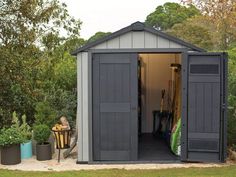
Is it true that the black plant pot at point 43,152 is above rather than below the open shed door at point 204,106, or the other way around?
below

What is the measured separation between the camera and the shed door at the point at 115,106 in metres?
7.91

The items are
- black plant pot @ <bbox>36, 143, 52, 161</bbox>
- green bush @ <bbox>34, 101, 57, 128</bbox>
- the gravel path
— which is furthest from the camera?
green bush @ <bbox>34, 101, 57, 128</bbox>

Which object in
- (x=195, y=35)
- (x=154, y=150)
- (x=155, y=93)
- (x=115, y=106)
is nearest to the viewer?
(x=115, y=106)

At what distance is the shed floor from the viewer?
8.27 m

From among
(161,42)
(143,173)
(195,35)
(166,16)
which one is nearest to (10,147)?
(143,173)

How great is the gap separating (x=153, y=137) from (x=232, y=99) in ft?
8.23

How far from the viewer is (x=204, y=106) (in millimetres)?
7863

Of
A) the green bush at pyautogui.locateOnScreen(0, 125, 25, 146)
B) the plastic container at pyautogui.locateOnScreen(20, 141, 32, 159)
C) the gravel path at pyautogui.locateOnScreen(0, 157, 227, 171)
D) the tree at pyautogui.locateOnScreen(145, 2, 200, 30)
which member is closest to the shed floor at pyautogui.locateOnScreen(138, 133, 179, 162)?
the gravel path at pyautogui.locateOnScreen(0, 157, 227, 171)

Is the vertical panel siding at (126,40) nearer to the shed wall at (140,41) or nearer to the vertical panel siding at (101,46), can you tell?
the shed wall at (140,41)

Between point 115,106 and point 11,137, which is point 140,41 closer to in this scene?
point 115,106

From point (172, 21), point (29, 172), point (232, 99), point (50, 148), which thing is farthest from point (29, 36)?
point (172, 21)

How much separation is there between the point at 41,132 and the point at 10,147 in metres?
0.70

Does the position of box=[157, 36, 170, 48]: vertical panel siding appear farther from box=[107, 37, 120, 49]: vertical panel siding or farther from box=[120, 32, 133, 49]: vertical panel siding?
box=[107, 37, 120, 49]: vertical panel siding

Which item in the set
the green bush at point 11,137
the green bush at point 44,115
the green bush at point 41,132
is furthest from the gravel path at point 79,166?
the green bush at point 44,115
